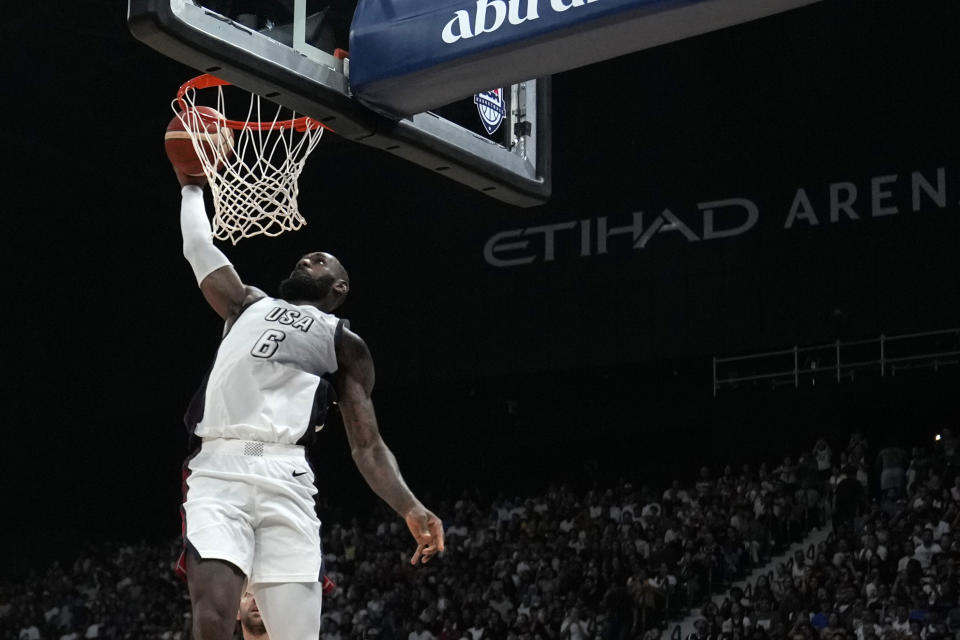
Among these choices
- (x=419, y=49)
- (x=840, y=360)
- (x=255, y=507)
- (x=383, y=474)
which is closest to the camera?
(x=255, y=507)

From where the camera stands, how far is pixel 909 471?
53.5 feet

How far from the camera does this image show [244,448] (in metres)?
4.70

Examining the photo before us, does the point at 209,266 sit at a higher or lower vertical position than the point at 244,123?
lower

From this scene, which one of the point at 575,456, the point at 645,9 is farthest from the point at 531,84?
the point at 575,456

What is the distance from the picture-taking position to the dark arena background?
18.3 meters

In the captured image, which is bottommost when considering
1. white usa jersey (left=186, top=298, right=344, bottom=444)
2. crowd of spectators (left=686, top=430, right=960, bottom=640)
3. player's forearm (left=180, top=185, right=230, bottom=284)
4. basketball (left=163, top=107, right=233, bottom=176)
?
crowd of spectators (left=686, top=430, right=960, bottom=640)

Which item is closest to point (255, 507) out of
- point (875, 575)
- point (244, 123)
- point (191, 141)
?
point (191, 141)

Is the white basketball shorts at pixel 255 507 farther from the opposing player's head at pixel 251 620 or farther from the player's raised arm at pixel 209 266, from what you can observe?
the player's raised arm at pixel 209 266

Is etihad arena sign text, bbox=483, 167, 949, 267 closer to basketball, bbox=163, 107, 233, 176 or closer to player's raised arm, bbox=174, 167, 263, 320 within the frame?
basketball, bbox=163, 107, 233, 176

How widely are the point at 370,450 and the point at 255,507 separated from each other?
0.47m

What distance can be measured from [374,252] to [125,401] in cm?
521

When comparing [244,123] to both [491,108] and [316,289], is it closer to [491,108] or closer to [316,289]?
[491,108]

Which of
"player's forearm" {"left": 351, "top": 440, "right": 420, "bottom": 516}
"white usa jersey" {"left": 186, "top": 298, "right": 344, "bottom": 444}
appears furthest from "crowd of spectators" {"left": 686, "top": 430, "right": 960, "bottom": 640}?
"white usa jersey" {"left": 186, "top": 298, "right": 344, "bottom": 444}

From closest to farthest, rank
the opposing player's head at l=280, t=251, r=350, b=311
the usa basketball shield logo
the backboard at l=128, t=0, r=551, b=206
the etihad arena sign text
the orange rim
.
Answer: the opposing player's head at l=280, t=251, r=350, b=311 < the backboard at l=128, t=0, r=551, b=206 < the orange rim < the usa basketball shield logo < the etihad arena sign text
